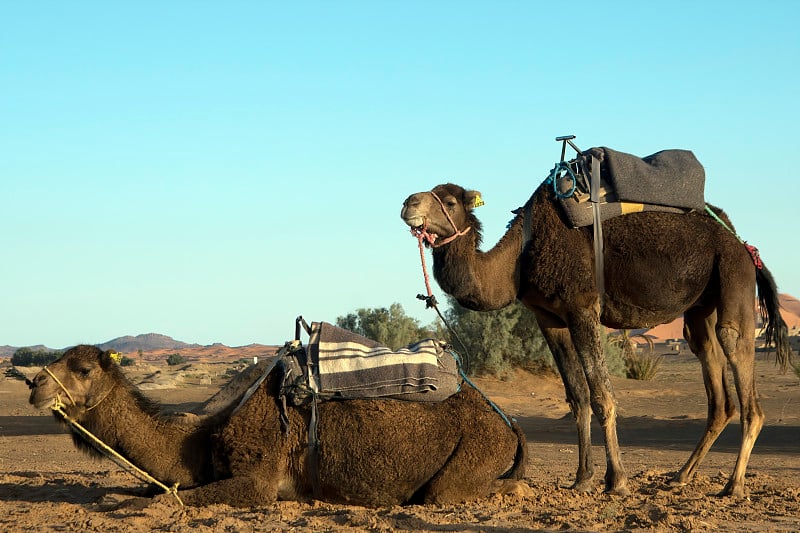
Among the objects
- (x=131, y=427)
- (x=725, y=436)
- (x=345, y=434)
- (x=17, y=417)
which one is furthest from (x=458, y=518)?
(x=17, y=417)

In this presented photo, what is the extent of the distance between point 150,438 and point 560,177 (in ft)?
14.1

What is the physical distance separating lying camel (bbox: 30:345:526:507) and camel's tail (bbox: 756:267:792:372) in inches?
145

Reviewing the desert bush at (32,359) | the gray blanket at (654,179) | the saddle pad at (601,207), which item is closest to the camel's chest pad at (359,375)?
the saddle pad at (601,207)

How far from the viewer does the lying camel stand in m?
7.41

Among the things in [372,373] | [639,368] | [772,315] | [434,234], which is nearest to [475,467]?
[372,373]

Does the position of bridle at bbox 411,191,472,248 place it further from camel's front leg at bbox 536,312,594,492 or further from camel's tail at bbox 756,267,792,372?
camel's tail at bbox 756,267,792,372

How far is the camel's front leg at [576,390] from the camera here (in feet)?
28.7

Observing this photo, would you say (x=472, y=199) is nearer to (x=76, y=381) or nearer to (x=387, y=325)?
(x=76, y=381)

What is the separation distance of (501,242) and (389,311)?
1057 inches

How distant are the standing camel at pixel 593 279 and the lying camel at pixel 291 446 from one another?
1.43 m

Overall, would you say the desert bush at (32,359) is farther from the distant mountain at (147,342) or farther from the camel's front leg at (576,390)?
the distant mountain at (147,342)

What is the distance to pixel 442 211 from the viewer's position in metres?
8.62

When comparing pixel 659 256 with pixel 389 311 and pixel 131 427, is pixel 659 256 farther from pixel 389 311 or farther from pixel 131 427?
pixel 389 311

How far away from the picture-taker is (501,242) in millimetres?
9055
